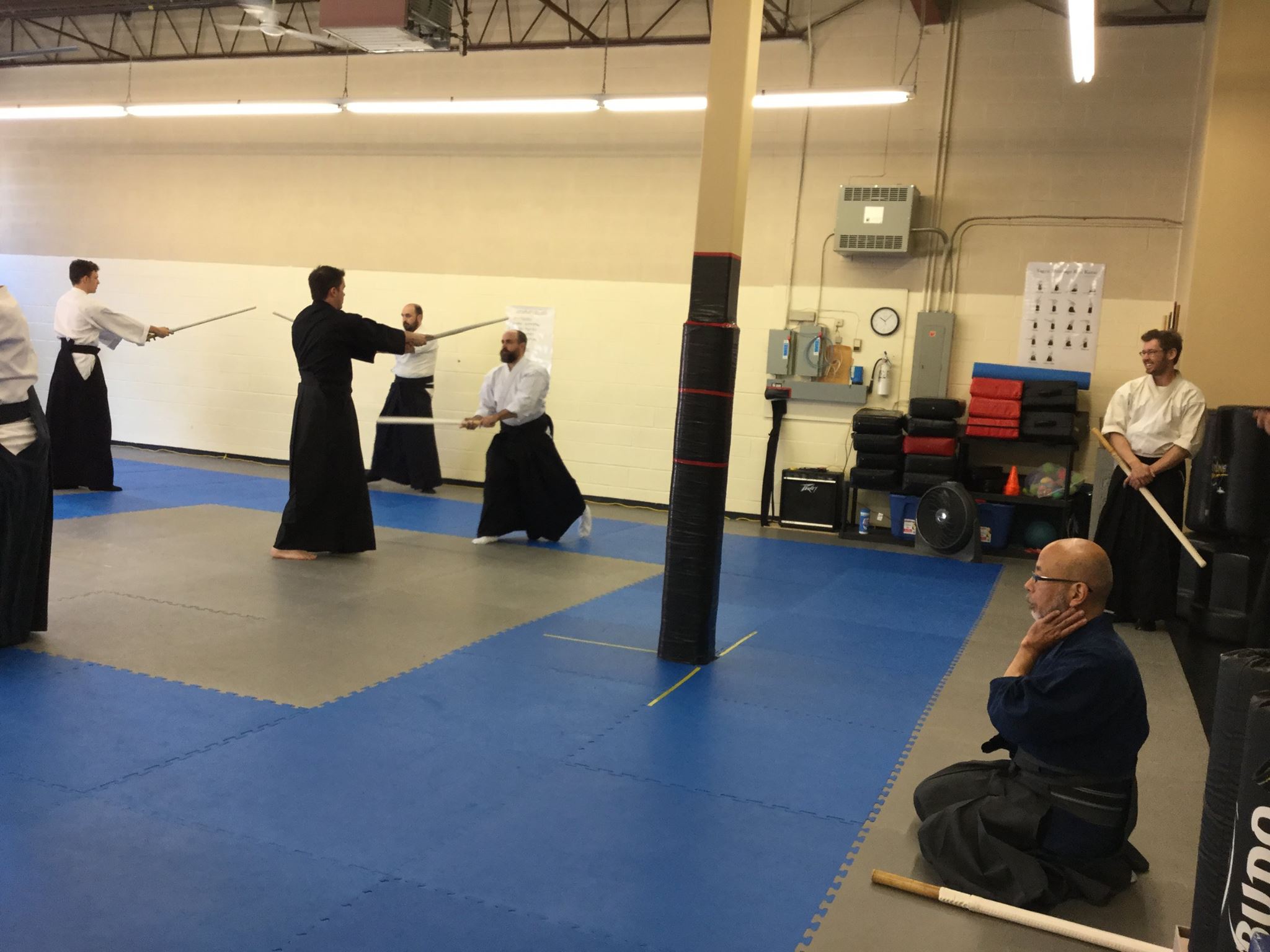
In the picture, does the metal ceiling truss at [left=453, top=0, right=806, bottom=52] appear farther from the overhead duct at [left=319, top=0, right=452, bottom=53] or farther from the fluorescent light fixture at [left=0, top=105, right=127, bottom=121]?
the fluorescent light fixture at [left=0, top=105, right=127, bottom=121]

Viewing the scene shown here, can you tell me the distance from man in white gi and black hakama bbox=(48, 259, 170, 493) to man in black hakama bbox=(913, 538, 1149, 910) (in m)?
8.17

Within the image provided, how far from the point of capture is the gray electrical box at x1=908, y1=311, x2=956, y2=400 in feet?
30.5

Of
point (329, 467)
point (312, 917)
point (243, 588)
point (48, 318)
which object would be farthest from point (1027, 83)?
point (48, 318)

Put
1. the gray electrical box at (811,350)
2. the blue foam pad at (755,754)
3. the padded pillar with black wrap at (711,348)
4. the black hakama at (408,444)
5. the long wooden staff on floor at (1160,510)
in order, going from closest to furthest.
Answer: the blue foam pad at (755,754) < the padded pillar with black wrap at (711,348) < the long wooden staff on floor at (1160,510) < the gray electrical box at (811,350) < the black hakama at (408,444)

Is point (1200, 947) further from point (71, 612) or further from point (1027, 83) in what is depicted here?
point (1027, 83)

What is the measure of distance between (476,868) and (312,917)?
1.53ft

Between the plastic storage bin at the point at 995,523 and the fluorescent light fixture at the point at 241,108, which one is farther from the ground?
the fluorescent light fixture at the point at 241,108

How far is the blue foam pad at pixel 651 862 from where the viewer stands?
265 centimetres

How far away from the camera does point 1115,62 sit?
29.2ft

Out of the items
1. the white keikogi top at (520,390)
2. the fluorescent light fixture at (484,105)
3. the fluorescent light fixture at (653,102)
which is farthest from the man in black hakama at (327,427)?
the fluorescent light fixture at (653,102)

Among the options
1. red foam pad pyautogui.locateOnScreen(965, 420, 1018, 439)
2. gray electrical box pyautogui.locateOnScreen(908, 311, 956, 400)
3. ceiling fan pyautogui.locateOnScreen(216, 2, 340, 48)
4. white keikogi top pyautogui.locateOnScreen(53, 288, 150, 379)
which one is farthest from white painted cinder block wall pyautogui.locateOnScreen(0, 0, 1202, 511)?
white keikogi top pyautogui.locateOnScreen(53, 288, 150, 379)

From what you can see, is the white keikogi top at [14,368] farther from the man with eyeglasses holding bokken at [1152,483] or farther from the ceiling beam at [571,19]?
the ceiling beam at [571,19]

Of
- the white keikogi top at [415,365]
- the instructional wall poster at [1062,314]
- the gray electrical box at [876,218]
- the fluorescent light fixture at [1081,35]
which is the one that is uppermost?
the fluorescent light fixture at [1081,35]

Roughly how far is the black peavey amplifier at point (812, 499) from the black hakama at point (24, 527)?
21.0ft
